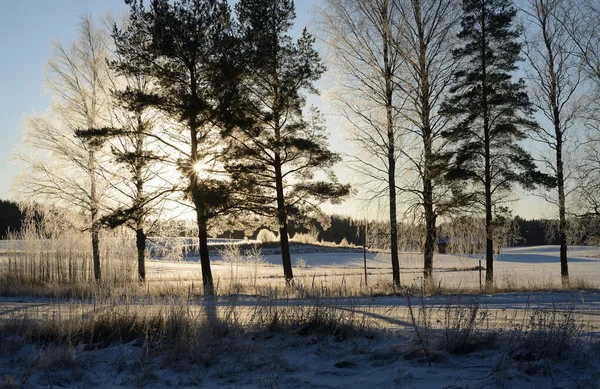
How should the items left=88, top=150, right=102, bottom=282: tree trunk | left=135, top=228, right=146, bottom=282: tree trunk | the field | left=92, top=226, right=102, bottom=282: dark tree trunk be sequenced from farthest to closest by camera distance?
left=135, top=228, right=146, bottom=282: tree trunk → left=88, top=150, right=102, bottom=282: tree trunk → left=92, top=226, right=102, bottom=282: dark tree trunk → the field

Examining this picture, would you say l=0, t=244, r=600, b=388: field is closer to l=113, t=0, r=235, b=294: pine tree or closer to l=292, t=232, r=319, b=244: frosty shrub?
l=113, t=0, r=235, b=294: pine tree

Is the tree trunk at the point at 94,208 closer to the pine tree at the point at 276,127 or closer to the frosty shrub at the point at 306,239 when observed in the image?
the pine tree at the point at 276,127

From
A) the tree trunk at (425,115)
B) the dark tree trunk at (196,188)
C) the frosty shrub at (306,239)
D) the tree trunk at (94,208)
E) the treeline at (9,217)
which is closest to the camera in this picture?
the dark tree trunk at (196,188)

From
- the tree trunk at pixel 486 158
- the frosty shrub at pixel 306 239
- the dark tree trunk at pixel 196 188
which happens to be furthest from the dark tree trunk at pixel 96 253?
the frosty shrub at pixel 306 239

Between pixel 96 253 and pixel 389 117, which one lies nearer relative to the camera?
pixel 389 117

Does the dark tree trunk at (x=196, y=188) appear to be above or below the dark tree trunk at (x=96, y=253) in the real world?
above

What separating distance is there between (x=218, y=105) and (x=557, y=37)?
48.6ft

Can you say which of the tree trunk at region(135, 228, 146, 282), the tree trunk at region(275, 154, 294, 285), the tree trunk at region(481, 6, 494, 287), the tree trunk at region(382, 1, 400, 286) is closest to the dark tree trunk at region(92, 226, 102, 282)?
the tree trunk at region(135, 228, 146, 282)

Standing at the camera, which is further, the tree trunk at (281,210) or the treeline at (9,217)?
the treeline at (9,217)

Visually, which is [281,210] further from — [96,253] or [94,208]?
[94,208]

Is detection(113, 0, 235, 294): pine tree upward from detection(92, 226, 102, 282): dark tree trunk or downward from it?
upward

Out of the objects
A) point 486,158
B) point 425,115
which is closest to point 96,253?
Answer: point 425,115

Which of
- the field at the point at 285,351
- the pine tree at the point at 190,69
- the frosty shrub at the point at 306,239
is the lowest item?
the frosty shrub at the point at 306,239

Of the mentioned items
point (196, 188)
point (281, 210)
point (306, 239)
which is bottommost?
point (306, 239)
